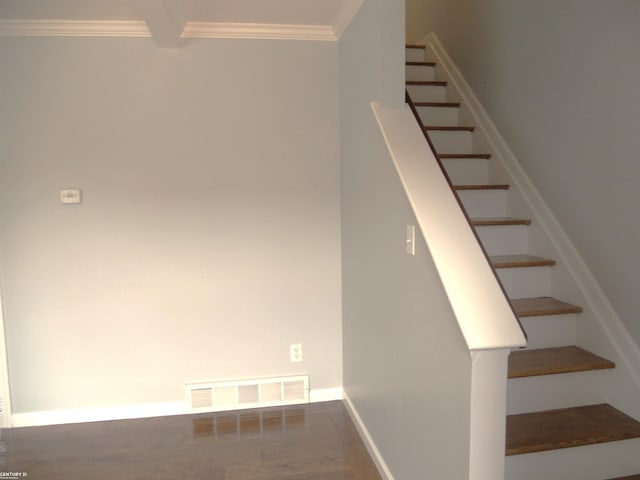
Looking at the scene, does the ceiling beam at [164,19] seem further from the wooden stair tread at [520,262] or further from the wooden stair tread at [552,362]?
the wooden stair tread at [552,362]

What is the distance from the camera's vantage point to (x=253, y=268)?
3.06 metres

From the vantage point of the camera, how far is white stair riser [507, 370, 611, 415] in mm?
2041

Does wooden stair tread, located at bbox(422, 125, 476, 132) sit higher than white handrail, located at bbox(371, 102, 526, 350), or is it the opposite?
wooden stair tread, located at bbox(422, 125, 476, 132)

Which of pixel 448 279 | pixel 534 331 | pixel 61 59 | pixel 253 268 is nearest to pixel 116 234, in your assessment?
pixel 253 268

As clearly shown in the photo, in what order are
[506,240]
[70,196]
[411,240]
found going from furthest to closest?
[70,196] < [506,240] < [411,240]

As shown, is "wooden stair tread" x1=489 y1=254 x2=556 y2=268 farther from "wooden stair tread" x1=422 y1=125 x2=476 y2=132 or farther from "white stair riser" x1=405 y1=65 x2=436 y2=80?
"white stair riser" x1=405 y1=65 x2=436 y2=80

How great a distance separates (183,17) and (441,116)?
1848 mm

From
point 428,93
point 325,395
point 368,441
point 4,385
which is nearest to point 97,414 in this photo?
point 4,385

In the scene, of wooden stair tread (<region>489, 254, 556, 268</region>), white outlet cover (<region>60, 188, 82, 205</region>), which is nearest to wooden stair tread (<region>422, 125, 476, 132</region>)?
wooden stair tread (<region>489, 254, 556, 268</region>)

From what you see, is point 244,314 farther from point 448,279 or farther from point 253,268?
point 448,279

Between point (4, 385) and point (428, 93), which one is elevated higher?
point (428, 93)

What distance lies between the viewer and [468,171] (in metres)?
3.09

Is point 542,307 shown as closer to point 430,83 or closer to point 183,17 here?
point 430,83

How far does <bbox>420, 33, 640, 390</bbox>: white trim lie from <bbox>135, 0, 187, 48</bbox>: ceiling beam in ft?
6.40
